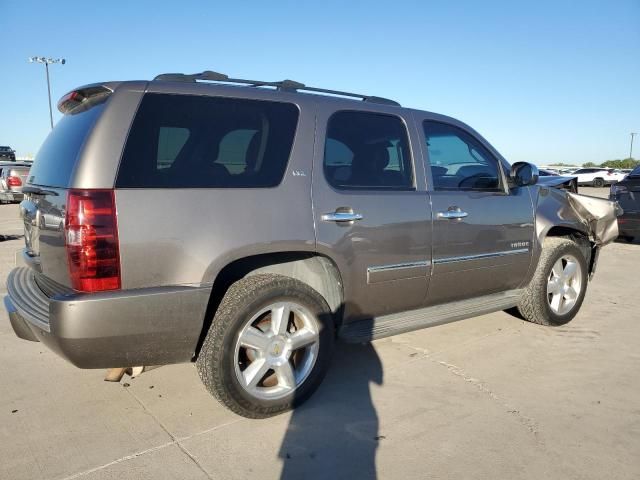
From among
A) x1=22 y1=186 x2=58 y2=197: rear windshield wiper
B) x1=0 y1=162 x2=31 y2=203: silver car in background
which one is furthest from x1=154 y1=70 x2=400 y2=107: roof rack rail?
x1=0 y1=162 x2=31 y2=203: silver car in background

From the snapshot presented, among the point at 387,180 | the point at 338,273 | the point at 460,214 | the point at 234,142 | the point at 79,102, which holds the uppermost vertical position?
the point at 79,102

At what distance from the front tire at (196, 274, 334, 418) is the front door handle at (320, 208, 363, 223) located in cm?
42

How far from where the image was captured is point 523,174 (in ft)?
13.2

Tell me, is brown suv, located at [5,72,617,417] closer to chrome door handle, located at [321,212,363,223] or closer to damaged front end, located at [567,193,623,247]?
chrome door handle, located at [321,212,363,223]

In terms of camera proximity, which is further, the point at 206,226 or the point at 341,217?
the point at 341,217

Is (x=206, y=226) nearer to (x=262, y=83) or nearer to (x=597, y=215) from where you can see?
(x=262, y=83)

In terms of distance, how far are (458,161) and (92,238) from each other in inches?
108

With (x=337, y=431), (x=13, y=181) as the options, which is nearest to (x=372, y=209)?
(x=337, y=431)

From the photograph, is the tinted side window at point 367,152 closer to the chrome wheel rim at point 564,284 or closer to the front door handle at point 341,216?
the front door handle at point 341,216

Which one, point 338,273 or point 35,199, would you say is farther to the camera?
point 338,273

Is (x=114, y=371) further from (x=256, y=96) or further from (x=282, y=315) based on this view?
(x=256, y=96)

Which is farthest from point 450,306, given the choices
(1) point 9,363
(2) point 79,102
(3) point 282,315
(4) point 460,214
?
(1) point 9,363

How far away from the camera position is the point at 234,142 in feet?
9.43

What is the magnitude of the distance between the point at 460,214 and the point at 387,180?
64 centimetres
